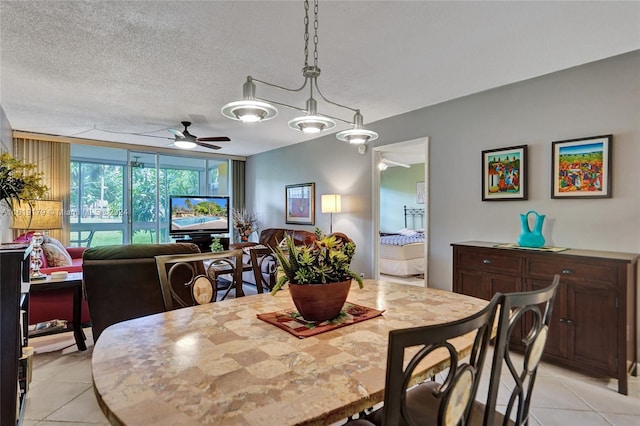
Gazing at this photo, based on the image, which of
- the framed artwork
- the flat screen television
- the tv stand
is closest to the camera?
the flat screen television

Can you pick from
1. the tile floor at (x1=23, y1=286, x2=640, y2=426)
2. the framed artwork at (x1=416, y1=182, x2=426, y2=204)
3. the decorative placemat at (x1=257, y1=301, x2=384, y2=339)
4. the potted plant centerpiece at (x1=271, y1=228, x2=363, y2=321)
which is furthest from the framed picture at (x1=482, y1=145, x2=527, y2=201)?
the framed artwork at (x1=416, y1=182, x2=426, y2=204)

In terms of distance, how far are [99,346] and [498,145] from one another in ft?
11.7

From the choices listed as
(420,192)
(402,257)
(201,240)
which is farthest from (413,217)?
A: (201,240)

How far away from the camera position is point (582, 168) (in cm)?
277

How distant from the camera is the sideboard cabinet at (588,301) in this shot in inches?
88.6

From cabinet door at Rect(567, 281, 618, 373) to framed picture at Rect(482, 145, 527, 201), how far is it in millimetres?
1037

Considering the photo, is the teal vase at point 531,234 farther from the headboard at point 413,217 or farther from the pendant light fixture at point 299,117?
the headboard at point 413,217

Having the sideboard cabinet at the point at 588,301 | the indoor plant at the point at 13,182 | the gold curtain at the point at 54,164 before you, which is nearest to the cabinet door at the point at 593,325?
the sideboard cabinet at the point at 588,301

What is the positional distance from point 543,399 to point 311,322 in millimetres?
1927

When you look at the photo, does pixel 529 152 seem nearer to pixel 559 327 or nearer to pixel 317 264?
pixel 559 327

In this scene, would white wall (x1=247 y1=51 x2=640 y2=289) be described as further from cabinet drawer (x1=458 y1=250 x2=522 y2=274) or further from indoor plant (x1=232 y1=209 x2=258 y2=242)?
indoor plant (x1=232 y1=209 x2=258 y2=242)

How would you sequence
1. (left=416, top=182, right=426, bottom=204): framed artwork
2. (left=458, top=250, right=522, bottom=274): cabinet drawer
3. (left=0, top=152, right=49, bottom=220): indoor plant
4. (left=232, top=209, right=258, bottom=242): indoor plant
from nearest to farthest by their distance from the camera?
(left=0, top=152, right=49, bottom=220): indoor plant, (left=458, top=250, right=522, bottom=274): cabinet drawer, (left=232, top=209, right=258, bottom=242): indoor plant, (left=416, top=182, right=426, bottom=204): framed artwork

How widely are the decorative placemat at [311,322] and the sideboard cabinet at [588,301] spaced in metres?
1.86

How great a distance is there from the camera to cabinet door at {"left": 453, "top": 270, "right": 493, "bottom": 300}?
9.75 ft
